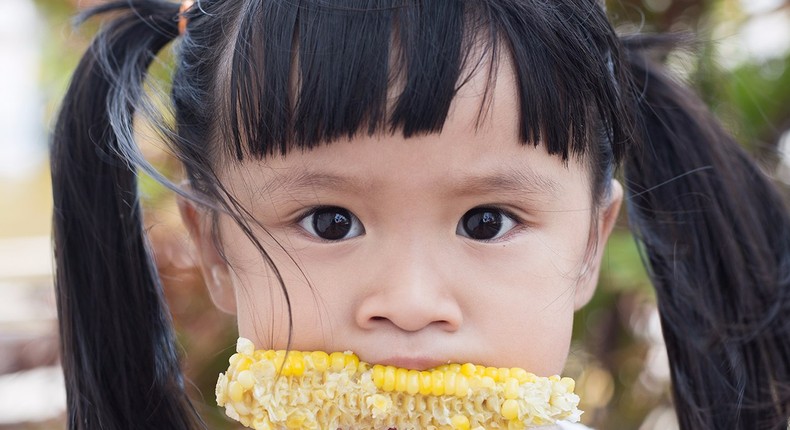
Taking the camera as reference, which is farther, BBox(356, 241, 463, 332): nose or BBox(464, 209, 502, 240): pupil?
BBox(464, 209, 502, 240): pupil

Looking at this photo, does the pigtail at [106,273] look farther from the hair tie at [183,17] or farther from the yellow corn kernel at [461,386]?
the yellow corn kernel at [461,386]

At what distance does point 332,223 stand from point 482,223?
0.22 meters

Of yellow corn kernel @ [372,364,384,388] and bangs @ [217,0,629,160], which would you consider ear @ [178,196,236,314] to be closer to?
bangs @ [217,0,629,160]

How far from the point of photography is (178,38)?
65.9 inches

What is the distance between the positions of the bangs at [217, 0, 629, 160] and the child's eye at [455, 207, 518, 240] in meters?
0.12

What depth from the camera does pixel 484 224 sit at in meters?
1.28

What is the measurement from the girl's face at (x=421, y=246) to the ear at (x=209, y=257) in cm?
15

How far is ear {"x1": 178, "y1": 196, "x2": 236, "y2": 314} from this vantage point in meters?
1.49

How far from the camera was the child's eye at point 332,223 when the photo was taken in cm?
126

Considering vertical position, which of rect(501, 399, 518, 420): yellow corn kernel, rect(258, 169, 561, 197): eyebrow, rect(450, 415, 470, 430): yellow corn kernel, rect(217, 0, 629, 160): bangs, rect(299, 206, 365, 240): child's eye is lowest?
rect(450, 415, 470, 430): yellow corn kernel

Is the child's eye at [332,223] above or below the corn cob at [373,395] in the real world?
above

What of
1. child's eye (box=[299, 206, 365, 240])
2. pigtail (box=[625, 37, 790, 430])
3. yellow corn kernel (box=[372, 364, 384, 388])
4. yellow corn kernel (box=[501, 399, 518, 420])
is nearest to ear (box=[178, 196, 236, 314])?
child's eye (box=[299, 206, 365, 240])

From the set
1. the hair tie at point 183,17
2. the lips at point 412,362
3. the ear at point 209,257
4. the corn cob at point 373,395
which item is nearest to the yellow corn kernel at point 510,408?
the corn cob at point 373,395

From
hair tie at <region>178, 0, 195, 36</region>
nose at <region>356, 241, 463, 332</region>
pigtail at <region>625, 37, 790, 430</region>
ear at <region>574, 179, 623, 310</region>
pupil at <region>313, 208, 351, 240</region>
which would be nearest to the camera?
nose at <region>356, 241, 463, 332</region>
